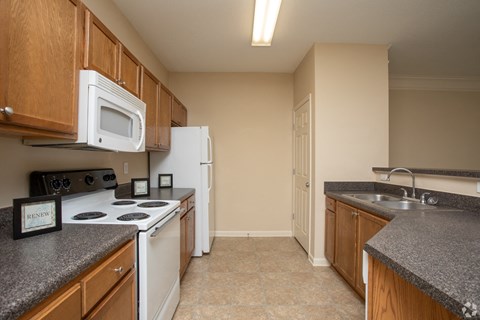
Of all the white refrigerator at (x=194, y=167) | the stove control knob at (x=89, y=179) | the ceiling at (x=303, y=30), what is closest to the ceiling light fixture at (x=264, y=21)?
the ceiling at (x=303, y=30)

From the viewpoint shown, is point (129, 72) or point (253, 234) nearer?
point (129, 72)

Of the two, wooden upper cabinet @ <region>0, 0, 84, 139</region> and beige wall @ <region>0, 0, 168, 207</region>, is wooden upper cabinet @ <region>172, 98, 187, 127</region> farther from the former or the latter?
wooden upper cabinet @ <region>0, 0, 84, 139</region>

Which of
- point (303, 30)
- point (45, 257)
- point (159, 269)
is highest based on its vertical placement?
point (303, 30)

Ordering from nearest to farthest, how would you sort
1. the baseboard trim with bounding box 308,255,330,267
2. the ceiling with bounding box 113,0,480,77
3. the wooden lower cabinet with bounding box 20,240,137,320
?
the wooden lower cabinet with bounding box 20,240,137,320 < the ceiling with bounding box 113,0,480,77 < the baseboard trim with bounding box 308,255,330,267

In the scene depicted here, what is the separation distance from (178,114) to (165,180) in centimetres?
92

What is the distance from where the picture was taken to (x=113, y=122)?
4.80 ft

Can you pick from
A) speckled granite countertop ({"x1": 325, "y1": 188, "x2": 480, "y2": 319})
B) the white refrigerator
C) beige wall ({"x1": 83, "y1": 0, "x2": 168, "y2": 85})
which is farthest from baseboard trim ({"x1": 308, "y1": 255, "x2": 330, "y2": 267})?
beige wall ({"x1": 83, "y1": 0, "x2": 168, "y2": 85})

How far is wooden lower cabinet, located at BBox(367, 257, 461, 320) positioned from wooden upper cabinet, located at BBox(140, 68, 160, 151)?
1920 mm

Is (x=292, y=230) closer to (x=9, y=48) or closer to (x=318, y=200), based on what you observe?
(x=318, y=200)

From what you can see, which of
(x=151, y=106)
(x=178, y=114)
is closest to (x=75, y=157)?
(x=151, y=106)

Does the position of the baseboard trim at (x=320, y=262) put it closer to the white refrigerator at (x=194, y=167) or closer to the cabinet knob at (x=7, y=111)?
the white refrigerator at (x=194, y=167)

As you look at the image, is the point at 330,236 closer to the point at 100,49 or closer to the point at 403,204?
the point at 403,204

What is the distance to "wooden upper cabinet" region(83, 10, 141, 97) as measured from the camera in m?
1.31

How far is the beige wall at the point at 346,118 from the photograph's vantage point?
269 cm
